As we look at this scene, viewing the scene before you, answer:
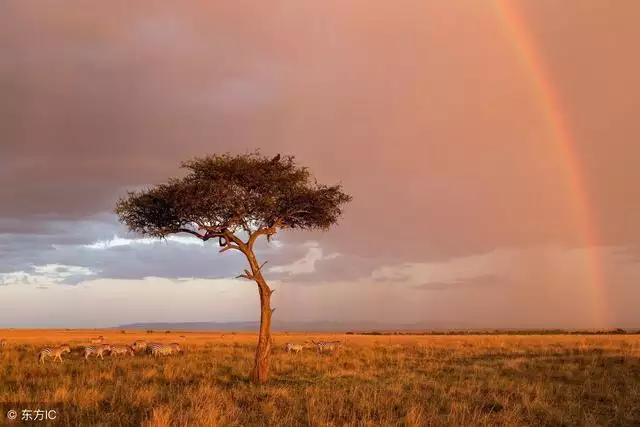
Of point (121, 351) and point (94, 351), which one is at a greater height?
point (94, 351)

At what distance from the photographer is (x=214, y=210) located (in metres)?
23.6

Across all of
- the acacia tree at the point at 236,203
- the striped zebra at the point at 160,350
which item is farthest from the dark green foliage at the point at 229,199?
the striped zebra at the point at 160,350

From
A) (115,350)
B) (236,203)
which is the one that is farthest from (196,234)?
(115,350)

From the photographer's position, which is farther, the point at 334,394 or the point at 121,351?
the point at 121,351

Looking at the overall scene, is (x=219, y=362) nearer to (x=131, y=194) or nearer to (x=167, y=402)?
(x=131, y=194)

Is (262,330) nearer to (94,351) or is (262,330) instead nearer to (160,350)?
(160,350)

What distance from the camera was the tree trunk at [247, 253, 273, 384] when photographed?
20453 millimetres

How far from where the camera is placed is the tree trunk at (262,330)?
2045cm

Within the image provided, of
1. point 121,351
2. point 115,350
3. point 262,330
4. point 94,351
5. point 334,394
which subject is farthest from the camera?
point 121,351

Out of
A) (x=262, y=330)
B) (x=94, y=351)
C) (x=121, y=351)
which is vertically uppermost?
(x=262, y=330)

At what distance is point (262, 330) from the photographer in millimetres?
21188

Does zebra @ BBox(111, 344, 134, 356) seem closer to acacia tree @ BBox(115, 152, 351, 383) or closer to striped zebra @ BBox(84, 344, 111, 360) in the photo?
striped zebra @ BBox(84, 344, 111, 360)

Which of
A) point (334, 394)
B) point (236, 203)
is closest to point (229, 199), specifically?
point (236, 203)

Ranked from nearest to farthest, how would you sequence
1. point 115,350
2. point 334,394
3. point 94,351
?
point 334,394
point 94,351
point 115,350
